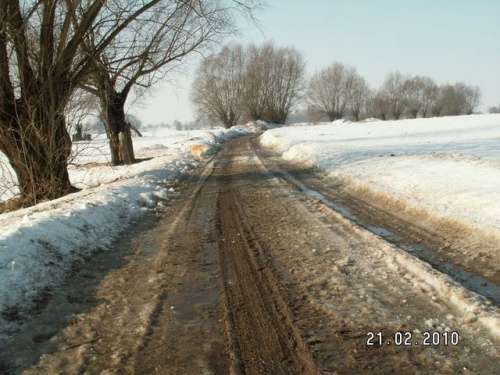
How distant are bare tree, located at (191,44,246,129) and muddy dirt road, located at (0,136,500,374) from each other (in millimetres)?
59300

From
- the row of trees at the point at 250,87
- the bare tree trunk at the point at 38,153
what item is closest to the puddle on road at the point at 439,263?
the bare tree trunk at the point at 38,153

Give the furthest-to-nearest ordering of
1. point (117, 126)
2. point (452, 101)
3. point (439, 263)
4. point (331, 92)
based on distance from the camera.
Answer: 1. point (452, 101)
2. point (331, 92)
3. point (117, 126)
4. point (439, 263)

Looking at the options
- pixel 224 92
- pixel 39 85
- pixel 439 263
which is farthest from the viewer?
pixel 224 92

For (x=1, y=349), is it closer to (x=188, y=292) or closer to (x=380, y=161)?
(x=188, y=292)

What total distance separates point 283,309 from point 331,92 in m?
92.1

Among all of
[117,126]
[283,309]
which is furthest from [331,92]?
[283,309]

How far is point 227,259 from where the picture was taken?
16.3 feet

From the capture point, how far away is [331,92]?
90.9 meters

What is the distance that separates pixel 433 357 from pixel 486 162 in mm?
8334

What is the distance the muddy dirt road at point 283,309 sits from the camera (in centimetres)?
281

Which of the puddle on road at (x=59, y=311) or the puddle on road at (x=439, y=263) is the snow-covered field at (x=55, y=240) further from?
the puddle on road at (x=439, y=263)

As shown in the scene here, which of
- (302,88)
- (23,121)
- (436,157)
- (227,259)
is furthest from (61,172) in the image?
(302,88)

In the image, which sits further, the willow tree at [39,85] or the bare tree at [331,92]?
the bare tree at [331,92]

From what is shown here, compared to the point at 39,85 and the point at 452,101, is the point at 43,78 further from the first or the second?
the point at 452,101
